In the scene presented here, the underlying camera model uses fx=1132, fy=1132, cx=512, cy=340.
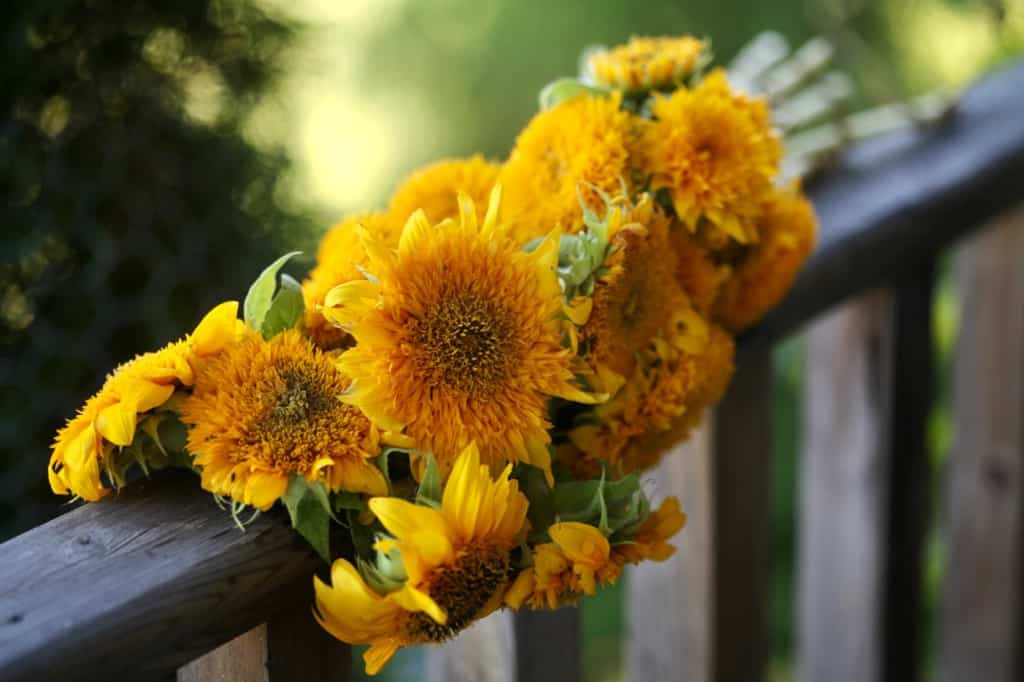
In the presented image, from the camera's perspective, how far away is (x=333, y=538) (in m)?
0.47

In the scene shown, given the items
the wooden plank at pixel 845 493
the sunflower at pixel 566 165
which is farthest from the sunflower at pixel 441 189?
the wooden plank at pixel 845 493

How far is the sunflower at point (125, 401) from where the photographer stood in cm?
43

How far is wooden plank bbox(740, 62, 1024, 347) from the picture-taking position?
0.86m

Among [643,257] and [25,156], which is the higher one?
[25,156]

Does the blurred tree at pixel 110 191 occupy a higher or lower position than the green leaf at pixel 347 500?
higher

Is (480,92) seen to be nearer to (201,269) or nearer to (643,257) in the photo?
(201,269)

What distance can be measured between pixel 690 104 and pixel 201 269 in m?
0.31

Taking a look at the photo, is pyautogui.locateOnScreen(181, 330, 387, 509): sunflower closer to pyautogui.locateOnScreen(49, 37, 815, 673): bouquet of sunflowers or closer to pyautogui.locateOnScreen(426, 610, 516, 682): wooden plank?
pyautogui.locateOnScreen(49, 37, 815, 673): bouquet of sunflowers

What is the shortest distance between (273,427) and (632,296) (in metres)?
0.18

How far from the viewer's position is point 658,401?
54 centimetres

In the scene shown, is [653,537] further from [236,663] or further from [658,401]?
[236,663]

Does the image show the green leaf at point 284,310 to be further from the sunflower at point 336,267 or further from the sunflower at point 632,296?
the sunflower at point 632,296

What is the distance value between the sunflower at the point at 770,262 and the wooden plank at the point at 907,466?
1.50ft

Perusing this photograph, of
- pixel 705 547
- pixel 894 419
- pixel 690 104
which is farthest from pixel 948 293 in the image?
pixel 690 104
